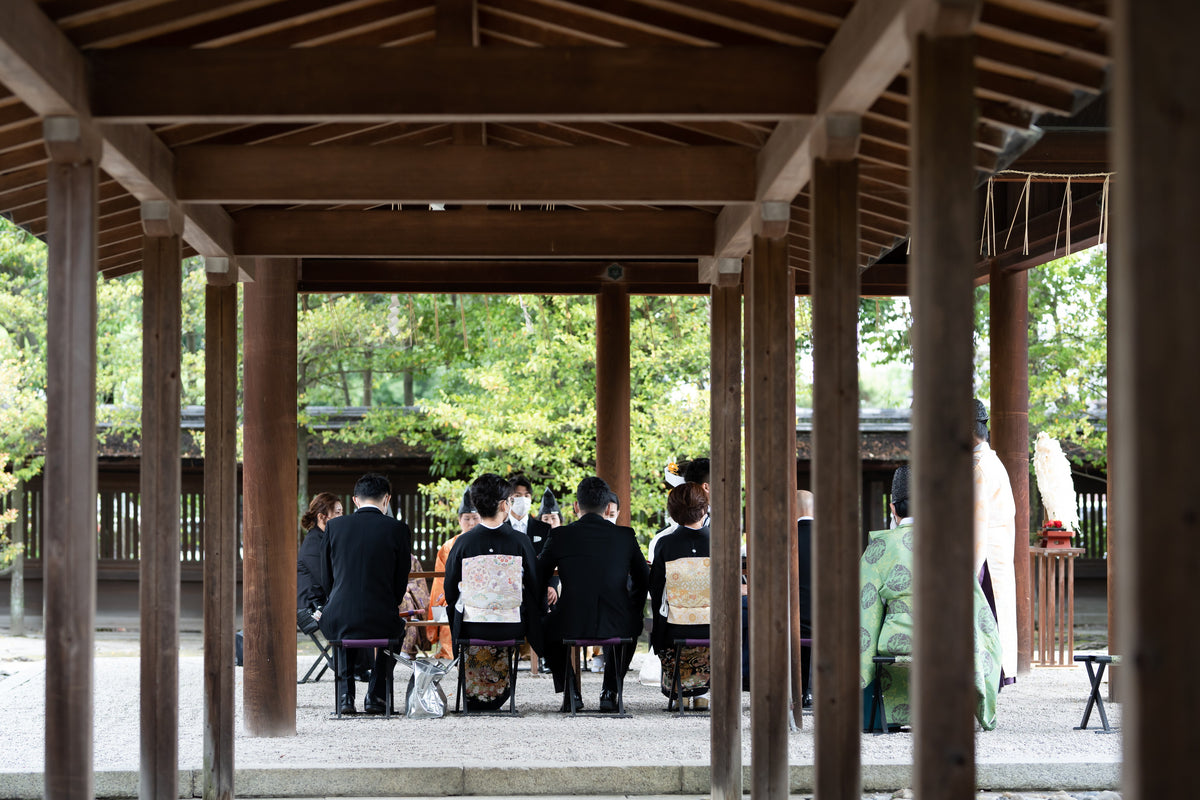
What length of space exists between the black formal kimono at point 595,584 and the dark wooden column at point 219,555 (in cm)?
229

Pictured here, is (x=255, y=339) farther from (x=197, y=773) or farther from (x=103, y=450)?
(x=103, y=450)

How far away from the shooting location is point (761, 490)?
6090 mm

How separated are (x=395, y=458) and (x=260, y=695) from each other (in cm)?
863

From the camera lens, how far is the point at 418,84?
4699 millimetres

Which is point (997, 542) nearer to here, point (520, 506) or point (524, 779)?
point (524, 779)

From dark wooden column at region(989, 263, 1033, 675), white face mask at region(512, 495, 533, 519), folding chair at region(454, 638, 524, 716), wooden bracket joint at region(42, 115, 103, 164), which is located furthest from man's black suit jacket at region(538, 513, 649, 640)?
wooden bracket joint at region(42, 115, 103, 164)

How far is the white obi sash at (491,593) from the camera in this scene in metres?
8.27

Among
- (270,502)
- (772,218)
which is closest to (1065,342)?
(772,218)

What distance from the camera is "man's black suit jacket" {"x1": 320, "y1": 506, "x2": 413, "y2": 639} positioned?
8.21 m

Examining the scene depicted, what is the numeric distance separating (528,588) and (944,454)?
5.26m

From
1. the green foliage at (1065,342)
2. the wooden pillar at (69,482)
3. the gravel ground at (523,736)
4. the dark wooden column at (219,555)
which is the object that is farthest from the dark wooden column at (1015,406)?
the wooden pillar at (69,482)

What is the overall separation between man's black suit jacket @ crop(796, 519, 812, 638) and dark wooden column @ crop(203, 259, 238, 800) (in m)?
3.61

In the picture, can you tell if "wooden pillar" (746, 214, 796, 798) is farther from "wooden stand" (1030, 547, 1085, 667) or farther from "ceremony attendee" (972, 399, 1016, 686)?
"wooden stand" (1030, 547, 1085, 667)

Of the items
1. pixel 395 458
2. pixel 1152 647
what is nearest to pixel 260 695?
pixel 1152 647
